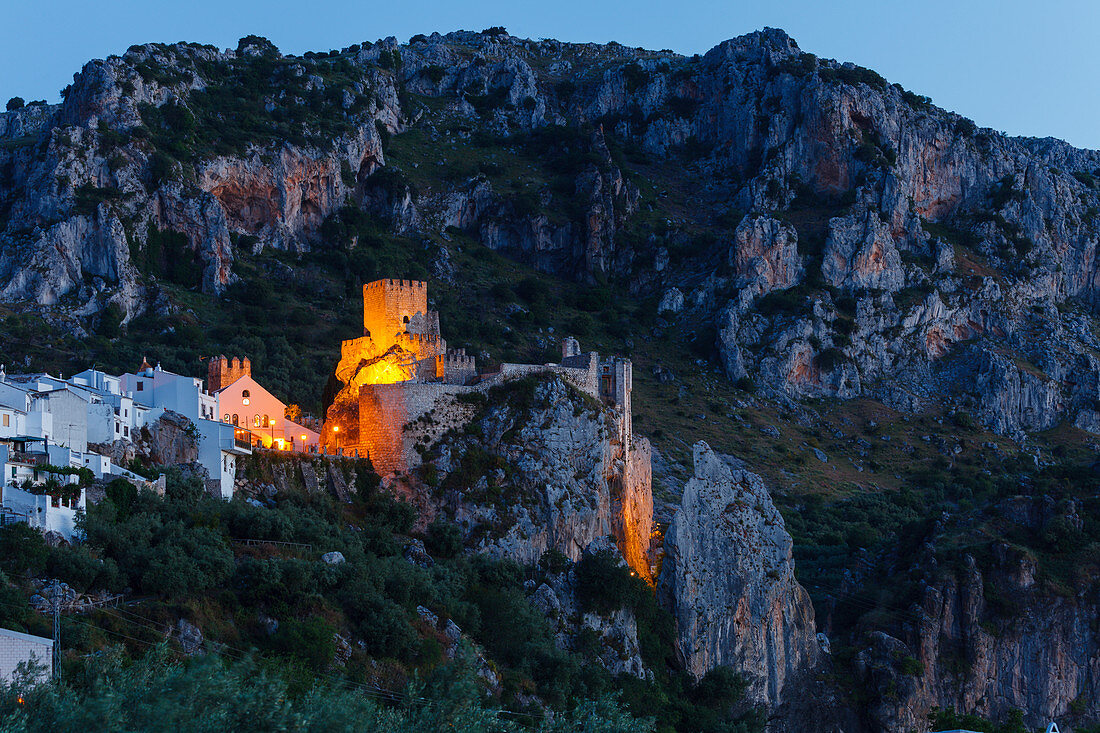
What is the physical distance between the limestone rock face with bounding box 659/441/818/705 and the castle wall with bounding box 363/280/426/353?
1753cm

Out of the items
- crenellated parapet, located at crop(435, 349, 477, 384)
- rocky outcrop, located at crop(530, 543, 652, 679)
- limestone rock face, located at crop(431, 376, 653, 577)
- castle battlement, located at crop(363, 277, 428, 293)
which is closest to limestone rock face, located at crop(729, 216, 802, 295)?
castle battlement, located at crop(363, 277, 428, 293)

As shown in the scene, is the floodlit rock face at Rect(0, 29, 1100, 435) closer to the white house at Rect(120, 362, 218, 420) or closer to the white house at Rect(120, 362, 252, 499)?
the white house at Rect(120, 362, 252, 499)

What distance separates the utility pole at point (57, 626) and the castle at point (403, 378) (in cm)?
2364

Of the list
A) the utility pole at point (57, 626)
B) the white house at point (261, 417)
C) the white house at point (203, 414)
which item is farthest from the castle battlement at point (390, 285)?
the utility pole at point (57, 626)

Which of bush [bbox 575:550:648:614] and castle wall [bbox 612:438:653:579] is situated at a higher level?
castle wall [bbox 612:438:653:579]

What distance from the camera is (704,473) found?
2938 inches

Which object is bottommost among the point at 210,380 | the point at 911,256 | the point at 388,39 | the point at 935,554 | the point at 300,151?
the point at 935,554

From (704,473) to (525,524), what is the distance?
1326 centimetres

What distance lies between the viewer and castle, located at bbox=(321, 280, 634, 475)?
67125mm

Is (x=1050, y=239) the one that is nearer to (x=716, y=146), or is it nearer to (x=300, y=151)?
(x=716, y=146)

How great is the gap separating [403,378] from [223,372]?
11968 mm

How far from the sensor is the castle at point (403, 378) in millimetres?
67125

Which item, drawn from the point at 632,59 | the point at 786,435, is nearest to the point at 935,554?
the point at 786,435

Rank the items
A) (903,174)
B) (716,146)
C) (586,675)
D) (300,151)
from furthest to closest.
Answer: (716,146)
(903,174)
(300,151)
(586,675)
